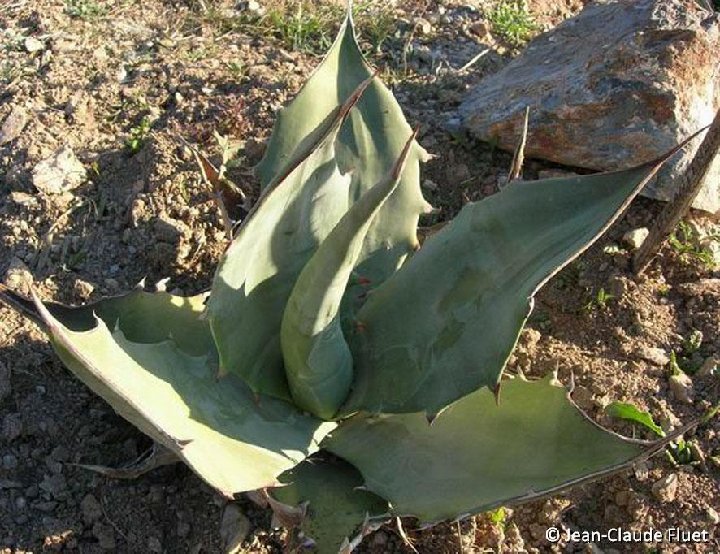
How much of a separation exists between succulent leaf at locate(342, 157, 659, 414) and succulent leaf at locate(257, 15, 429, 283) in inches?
6.4

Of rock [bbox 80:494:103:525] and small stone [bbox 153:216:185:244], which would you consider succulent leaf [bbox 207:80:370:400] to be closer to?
rock [bbox 80:494:103:525]

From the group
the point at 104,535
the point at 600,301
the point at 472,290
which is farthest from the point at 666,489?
the point at 104,535

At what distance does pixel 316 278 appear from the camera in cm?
150

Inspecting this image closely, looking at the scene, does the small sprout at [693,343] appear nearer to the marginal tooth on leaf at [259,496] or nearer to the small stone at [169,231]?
the marginal tooth on leaf at [259,496]

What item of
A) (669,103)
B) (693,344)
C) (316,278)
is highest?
(316,278)

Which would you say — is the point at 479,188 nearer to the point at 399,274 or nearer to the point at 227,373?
the point at 399,274

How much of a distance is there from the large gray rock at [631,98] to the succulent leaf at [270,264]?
86 centimetres

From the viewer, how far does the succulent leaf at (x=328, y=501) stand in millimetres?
1694

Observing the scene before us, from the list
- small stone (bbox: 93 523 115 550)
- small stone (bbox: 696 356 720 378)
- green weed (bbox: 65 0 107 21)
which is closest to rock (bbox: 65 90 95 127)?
green weed (bbox: 65 0 107 21)

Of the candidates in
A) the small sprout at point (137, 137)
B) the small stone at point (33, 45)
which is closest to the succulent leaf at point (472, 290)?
the small sprout at point (137, 137)

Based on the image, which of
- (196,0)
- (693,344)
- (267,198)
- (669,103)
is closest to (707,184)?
(669,103)

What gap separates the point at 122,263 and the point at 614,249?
3.98ft

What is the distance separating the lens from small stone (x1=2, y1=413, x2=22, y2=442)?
78.0 inches

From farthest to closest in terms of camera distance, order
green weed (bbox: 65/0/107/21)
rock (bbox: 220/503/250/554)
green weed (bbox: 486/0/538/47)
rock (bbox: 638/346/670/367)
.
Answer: green weed (bbox: 486/0/538/47)
green weed (bbox: 65/0/107/21)
rock (bbox: 638/346/670/367)
rock (bbox: 220/503/250/554)
